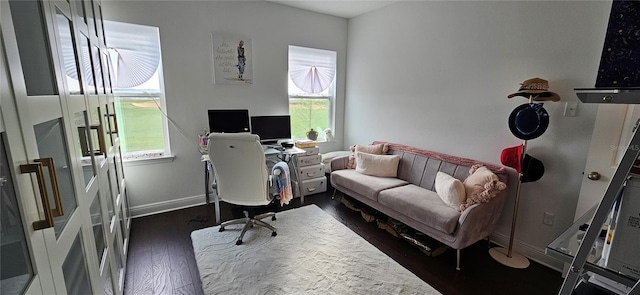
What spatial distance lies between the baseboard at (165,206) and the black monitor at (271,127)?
1.13 m

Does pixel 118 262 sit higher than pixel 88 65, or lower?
lower

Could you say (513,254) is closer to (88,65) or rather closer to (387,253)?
(387,253)

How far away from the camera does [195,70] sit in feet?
10.2

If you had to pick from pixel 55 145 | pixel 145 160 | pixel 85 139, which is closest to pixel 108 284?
pixel 85 139

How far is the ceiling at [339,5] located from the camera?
3449 mm

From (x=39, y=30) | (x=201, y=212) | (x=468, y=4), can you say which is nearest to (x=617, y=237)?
(x=39, y=30)

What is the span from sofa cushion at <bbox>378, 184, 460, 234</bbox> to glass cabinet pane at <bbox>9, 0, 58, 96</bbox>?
2.49m

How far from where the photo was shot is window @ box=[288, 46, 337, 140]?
391cm

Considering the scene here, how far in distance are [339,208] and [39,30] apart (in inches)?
120

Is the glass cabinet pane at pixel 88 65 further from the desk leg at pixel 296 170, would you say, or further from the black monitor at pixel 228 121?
the desk leg at pixel 296 170

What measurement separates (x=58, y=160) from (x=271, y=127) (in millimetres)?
2708

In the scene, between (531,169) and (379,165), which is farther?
(379,165)

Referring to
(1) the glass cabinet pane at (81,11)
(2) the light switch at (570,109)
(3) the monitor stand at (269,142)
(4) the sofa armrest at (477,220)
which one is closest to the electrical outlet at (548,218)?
(4) the sofa armrest at (477,220)

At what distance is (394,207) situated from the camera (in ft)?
8.68
